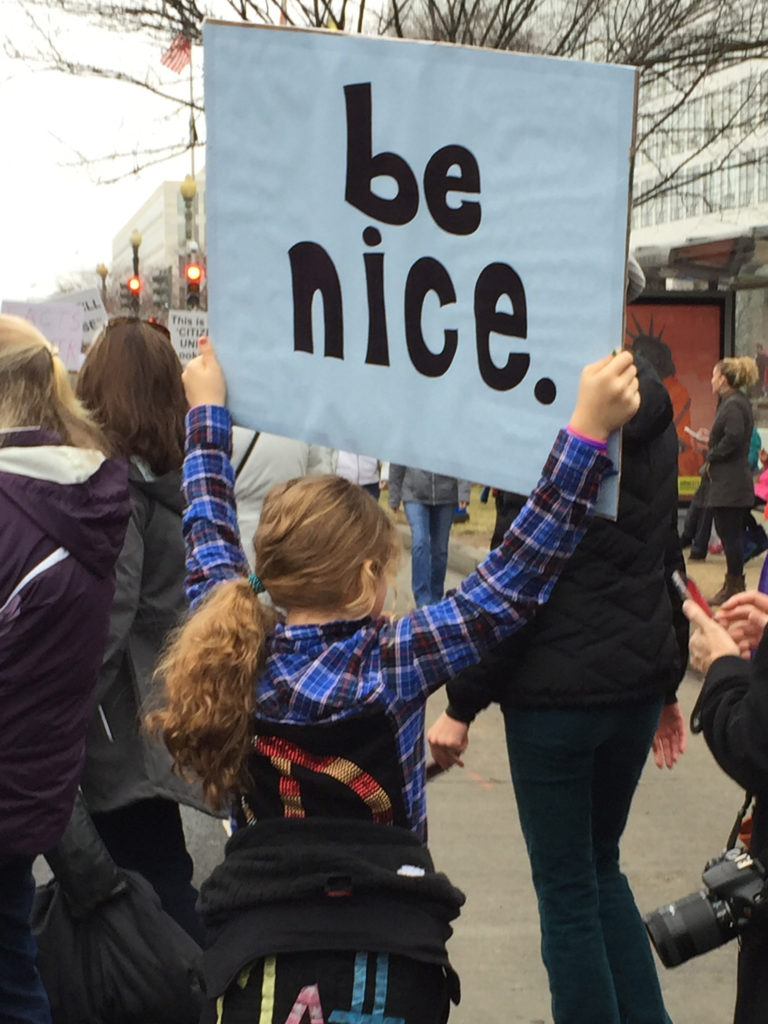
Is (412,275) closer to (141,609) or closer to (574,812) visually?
(574,812)

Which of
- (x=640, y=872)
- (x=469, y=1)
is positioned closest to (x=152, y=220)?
(x=469, y=1)

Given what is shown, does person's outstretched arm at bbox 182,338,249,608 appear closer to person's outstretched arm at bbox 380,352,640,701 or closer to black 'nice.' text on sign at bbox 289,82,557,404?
black 'nice.' text on sign at bbox 289,82,557,404

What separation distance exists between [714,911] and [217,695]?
0.90 m

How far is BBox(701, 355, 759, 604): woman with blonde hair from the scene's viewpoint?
36.4 ft

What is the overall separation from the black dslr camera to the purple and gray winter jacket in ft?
3.89

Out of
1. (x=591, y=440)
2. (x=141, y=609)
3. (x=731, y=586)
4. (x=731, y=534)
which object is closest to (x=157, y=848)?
(x=141, y=609)

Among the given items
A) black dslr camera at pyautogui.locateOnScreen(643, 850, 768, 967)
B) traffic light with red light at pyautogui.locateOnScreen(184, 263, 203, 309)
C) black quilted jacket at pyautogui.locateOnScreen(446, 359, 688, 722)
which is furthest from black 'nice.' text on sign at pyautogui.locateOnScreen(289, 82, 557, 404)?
traffic light with red light at pyautogui.locateOnScreen(184, 263, 203, 309)

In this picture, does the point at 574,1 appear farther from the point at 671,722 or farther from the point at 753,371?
the point at 671,722

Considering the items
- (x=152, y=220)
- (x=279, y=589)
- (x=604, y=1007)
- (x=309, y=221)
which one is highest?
(x=152, y=220)

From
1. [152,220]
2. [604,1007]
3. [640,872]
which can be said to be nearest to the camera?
[604,1007]

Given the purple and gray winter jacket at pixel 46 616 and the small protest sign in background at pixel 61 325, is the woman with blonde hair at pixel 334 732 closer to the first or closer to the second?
the purple and gray winter jacket at pixel 46 616

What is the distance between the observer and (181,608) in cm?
354

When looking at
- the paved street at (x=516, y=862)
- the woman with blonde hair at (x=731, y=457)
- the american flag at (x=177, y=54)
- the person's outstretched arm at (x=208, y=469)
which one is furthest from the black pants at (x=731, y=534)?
the person's outstretched arm at (x=208, y=469)

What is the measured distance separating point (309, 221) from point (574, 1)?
13.6 metres
